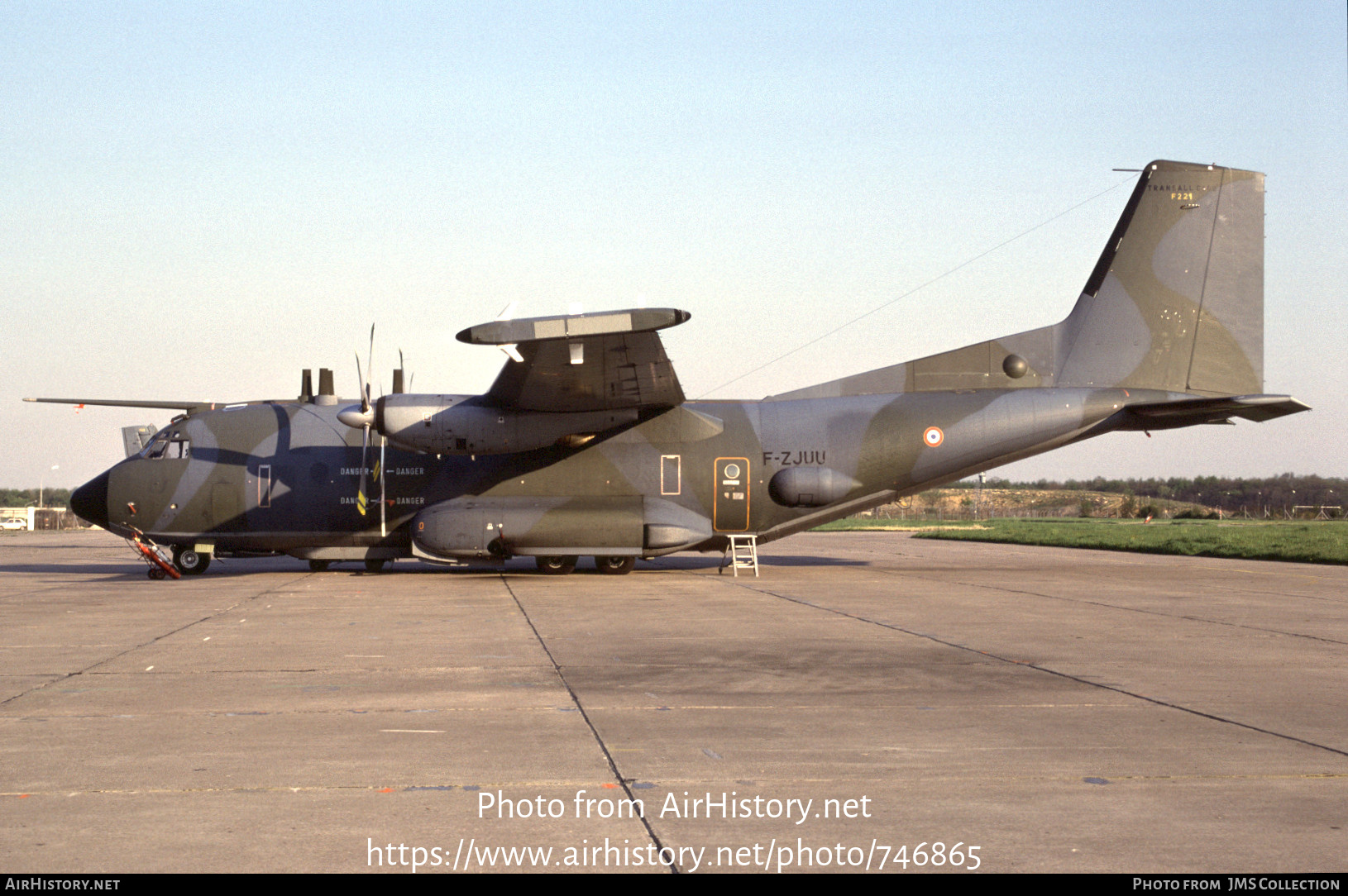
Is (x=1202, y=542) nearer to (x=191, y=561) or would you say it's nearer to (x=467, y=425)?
(x=467, y=425)

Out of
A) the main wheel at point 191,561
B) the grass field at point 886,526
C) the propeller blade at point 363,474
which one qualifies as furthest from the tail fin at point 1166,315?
the grass field at point 886,526

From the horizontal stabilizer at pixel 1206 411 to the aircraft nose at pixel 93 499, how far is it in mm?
21165

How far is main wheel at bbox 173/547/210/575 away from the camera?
2254 centimetres

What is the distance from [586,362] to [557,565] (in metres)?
5.48

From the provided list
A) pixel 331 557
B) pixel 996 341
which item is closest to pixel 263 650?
pixel 331 557

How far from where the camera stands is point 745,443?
72.1 feet

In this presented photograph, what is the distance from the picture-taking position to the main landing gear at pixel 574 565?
2236 cm

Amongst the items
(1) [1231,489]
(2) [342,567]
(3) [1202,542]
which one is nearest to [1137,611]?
(2) [342,567]

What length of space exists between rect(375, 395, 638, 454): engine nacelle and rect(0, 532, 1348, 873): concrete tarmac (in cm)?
539

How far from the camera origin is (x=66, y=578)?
72.4ft

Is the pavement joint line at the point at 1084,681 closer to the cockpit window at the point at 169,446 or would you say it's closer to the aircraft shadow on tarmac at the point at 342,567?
the aircraft shadow on tarmac at the point at 342,567

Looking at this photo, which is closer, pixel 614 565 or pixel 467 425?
pixel 467 425
